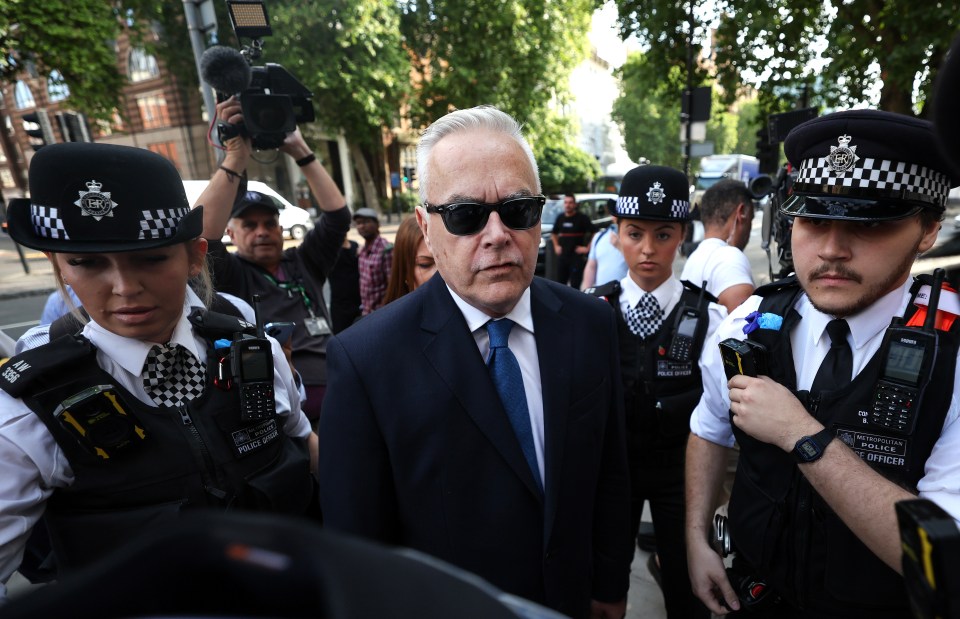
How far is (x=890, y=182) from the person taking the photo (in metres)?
1.28

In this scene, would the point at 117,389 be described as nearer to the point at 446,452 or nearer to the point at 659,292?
the point at 446,452

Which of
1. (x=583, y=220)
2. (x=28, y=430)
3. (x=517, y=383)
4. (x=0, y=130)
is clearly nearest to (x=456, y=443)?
(x=517, y=383)

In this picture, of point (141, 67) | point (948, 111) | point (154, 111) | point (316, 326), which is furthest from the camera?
point (154, 111)

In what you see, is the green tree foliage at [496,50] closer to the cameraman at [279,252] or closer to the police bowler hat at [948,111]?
the cameraman at [279,252]

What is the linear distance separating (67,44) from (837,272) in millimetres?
14660

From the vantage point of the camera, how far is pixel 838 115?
4.50 feet

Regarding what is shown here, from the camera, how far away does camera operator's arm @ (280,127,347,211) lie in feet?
9.05

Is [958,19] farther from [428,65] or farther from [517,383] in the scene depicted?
[428,65]

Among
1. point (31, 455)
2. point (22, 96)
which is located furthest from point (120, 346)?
point (22, 96)

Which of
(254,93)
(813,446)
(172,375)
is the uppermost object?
(254,93)

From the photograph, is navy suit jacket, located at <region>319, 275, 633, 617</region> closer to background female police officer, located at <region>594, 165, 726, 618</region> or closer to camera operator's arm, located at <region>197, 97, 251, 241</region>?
background female police officer, located at <region>594, 165, 726, 618</region>

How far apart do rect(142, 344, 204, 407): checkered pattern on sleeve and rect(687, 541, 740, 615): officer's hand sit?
1.69 m

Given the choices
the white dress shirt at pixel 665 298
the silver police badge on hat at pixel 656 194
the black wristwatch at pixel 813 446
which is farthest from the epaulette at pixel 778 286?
the silver police badge on hat at pixel 656 194

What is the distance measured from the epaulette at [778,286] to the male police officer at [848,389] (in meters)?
0.10
